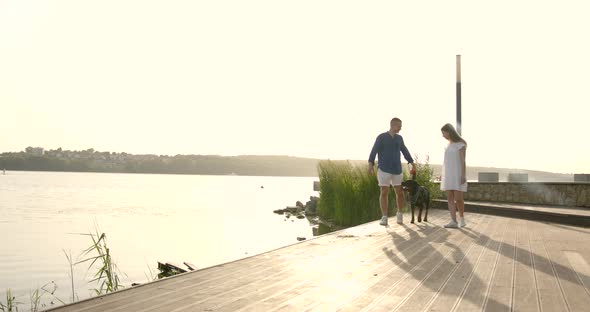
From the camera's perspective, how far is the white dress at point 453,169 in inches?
408

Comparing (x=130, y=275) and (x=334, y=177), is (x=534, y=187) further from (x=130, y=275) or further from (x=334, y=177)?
(x=130, y=275)

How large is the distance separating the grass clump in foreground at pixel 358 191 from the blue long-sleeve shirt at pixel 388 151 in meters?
4.96

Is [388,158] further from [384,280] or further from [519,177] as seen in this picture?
[519,177]

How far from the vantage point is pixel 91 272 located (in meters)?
14.7

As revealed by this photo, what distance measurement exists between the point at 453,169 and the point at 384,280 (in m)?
5.65

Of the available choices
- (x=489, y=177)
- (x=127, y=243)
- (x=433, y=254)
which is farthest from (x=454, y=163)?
(x=127, y=243)

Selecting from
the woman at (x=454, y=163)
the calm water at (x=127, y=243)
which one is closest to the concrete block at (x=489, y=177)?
the calm water at (x=127, y=243)

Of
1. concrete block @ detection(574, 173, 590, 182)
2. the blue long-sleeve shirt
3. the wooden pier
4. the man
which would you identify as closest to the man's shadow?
the wooden pier

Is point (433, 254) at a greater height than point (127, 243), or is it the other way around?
point (433, 254)

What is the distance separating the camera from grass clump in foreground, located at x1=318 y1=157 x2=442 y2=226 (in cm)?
1647

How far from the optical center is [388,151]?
11047 mm

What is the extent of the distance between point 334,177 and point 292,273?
13.5 meters

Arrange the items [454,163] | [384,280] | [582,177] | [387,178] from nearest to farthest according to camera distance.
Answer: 1. [384,280]
2. [454,163]
3. [387,178]
4. [582,177]

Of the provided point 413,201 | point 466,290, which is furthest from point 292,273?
point 413,201
